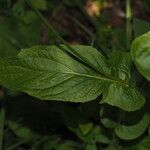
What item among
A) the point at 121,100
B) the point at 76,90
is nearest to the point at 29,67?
the point at 76,90

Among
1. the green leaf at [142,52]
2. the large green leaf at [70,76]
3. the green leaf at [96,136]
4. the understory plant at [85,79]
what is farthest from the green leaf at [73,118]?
the green leaf at [142,52]

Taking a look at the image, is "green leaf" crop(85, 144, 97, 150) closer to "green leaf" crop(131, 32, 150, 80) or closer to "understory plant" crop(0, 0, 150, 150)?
"understory plant" crop(0, 0, 150, 150)

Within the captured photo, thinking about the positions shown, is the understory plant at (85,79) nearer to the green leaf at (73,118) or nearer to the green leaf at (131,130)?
the green leaf at (131,130)

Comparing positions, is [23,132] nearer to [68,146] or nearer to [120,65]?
[68,146]

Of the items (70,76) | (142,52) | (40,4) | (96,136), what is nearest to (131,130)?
(96,136)

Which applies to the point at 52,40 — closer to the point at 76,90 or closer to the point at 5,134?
the point at 5,134

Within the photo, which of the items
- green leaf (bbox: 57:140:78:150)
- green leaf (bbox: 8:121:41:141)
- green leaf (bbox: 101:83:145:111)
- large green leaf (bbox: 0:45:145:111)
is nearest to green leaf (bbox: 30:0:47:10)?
green leaf (bbox: 8:121:41:141)
